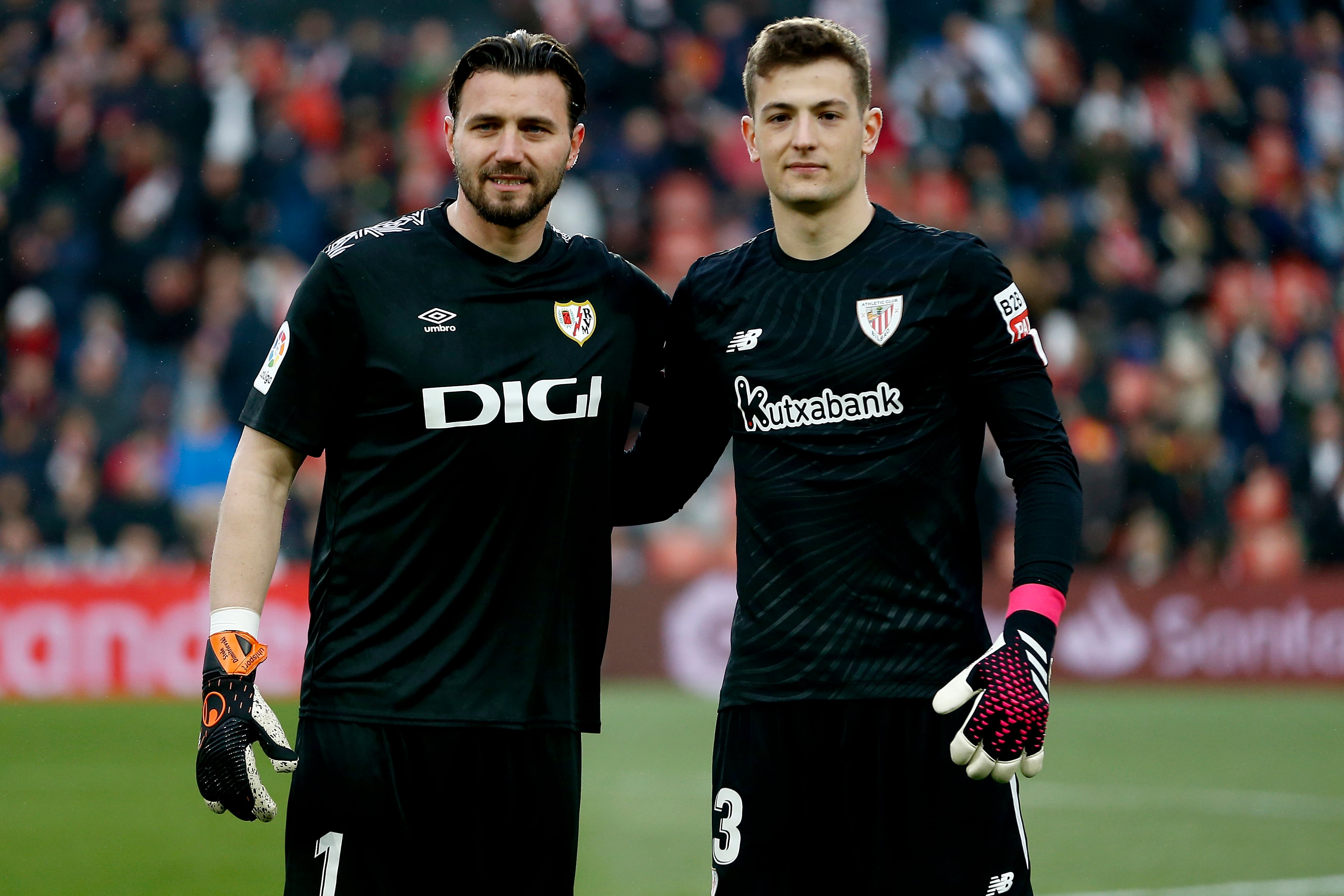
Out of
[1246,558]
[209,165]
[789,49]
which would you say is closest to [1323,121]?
[1246,558]

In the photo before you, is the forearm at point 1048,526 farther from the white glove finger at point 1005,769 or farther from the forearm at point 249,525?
the forearm at point 249,525

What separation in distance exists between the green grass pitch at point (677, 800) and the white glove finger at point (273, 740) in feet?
11.3

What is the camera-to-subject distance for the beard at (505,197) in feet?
13.2

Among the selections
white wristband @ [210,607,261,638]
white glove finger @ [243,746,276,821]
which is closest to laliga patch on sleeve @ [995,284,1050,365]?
white wristband @ [210,607,261,638]

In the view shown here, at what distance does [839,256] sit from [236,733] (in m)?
1.80

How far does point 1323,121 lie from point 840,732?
17461 millimetres

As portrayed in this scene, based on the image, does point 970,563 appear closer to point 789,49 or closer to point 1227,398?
point 789,49

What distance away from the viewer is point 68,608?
1246 centimetres

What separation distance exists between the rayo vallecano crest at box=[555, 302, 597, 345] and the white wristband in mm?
998

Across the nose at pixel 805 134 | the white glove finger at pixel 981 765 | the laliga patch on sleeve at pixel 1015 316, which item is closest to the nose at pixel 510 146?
the nose at pixel 805 134

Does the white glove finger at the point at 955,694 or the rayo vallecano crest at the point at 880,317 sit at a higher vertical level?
the rayo vallecano crest at the point at 880,317

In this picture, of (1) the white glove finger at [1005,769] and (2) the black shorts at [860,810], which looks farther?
(2) the black shorts at [860,810]

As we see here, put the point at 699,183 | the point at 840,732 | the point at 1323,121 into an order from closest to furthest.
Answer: the point at 840,732 < the point at 699,183 < the point at 1323,121

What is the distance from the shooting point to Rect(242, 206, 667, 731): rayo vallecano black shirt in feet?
13.0
